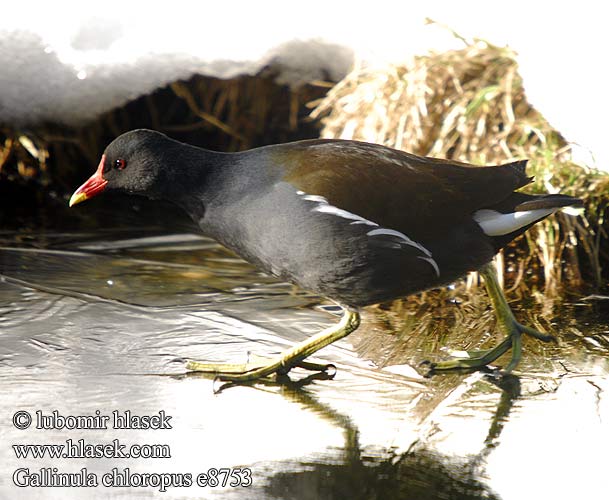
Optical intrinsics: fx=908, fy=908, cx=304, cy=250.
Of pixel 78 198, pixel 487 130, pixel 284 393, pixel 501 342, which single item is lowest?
pixel 284 393

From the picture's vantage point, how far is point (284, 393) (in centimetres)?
324

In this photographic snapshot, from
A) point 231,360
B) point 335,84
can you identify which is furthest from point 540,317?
point 335,84

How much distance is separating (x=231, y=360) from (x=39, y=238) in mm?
2188

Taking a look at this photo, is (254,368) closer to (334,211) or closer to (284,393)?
(284,393)

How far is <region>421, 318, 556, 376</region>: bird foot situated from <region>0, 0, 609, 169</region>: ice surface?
2161mm

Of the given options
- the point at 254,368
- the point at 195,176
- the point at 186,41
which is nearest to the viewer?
the point at 254,368

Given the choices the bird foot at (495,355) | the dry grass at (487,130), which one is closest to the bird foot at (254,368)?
the bird foot at (495,355)

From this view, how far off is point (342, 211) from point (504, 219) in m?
0.68

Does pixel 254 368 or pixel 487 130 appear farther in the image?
pixel 487 130

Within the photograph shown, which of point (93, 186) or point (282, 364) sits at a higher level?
point (93, 186)

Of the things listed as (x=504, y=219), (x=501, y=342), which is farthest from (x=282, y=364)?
(x=504, y=219)

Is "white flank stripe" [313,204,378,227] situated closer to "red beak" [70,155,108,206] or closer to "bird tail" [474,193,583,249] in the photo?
"bird tail" [474,193,583,249]

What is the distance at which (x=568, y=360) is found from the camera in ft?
11.5

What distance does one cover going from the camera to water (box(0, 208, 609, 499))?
2.55 m
